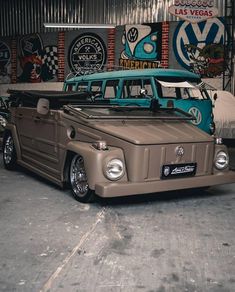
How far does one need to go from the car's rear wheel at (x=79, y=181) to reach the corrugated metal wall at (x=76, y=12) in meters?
10.8

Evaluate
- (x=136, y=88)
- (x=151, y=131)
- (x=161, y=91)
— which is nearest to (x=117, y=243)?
(x=151, y=131)

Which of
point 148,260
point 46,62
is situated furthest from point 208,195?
point 46,62

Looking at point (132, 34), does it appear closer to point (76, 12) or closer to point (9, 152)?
point (76, 12)

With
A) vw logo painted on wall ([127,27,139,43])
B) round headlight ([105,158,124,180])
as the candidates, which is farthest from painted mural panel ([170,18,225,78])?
round headlight ([105,158,124,180])

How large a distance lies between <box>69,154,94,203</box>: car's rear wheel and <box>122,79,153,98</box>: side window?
12.5 feet

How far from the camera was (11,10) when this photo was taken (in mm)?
18484

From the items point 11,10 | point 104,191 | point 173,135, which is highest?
point 11,10

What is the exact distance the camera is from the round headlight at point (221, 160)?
560 centimetres

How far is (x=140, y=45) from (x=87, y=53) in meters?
2.38

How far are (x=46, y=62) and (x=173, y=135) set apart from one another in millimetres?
13441

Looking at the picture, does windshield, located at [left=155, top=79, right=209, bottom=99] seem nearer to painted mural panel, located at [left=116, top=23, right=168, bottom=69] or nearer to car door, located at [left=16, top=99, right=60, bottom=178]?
car door, located at [left=16, top=99, right=60, bottom=178]

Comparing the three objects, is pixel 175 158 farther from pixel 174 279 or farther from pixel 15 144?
pixel 15 144

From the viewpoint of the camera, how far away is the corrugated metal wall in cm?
1527

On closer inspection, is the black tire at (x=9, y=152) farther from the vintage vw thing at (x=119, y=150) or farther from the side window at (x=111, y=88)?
the side window at (x=111, y=88)
